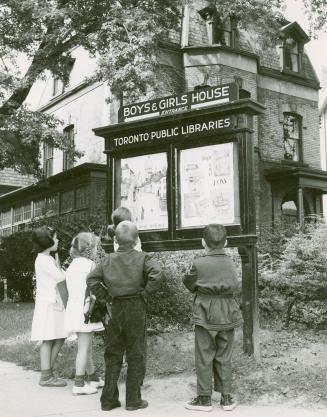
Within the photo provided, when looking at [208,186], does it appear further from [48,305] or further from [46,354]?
[46,354]

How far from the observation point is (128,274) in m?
4.89

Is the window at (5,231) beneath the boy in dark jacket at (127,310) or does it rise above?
above

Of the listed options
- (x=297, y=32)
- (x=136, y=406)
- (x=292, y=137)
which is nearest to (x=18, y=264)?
(x=292, y=137)

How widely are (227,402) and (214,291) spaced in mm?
965

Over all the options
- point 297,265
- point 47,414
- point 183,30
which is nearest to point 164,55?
point 183,30

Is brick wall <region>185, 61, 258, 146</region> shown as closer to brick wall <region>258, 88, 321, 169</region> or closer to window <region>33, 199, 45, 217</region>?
brick wall <region>258, 88, 321, 169</region>

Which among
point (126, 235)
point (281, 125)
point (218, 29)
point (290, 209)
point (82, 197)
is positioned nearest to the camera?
point (126, 235)

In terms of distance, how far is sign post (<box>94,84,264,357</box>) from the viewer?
19.8 feet

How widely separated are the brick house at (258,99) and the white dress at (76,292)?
47.7ft

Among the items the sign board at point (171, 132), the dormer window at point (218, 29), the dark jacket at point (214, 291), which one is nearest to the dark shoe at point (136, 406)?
the dark jacket at point (214, 291)

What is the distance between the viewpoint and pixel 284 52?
→ 25062 millimetres

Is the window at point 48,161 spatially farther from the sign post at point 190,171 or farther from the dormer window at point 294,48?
the sign post at point 190,171

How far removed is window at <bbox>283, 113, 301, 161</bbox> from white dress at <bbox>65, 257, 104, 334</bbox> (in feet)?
64.2

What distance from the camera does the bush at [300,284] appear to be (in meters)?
8.01
